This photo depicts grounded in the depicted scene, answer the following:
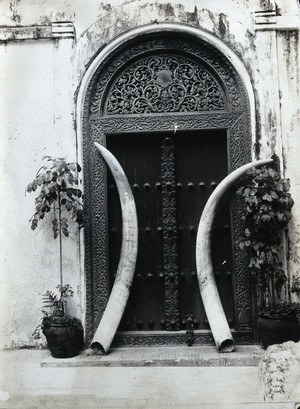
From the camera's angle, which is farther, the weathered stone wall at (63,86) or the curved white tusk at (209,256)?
the weathered stone wall at (63,86)

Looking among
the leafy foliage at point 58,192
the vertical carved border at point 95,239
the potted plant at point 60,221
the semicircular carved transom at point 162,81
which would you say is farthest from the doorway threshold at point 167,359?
the semicircular carved transom at point 162,81

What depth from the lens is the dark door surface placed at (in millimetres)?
4566

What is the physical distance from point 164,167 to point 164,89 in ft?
2.31

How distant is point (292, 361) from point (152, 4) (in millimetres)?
3212

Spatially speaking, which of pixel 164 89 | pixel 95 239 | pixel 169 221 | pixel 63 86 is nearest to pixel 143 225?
pixel 169 221

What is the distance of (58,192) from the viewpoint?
4285 mm

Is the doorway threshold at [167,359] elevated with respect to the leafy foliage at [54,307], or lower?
lower

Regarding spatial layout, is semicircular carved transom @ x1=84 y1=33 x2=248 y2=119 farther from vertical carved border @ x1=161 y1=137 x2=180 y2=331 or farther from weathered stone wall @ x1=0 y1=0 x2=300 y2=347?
vertical carved border @ x1=161 y1=137 x2=180 y2=331

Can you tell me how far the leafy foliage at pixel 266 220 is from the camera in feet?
13.6

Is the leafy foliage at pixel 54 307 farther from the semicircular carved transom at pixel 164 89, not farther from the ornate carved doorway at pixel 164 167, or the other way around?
the semicircular carved transom at pixel 164 89

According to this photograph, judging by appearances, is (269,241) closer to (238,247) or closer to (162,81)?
(238,247)

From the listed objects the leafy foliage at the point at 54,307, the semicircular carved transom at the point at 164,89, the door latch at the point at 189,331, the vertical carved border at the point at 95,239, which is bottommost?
the door latch at the point at 189,331

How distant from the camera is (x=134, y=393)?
3748mm

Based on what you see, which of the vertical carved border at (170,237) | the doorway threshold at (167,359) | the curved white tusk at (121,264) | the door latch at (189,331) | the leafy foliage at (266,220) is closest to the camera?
the doorway threshold at (167,359)
